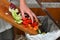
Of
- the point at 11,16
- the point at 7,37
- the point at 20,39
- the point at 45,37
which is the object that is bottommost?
the point at 20,39

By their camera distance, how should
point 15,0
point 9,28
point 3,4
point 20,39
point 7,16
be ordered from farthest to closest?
point 20,39 → point 15,0 → point 9,28 → point 3,4 → point 7,16

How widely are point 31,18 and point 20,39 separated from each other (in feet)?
2.47

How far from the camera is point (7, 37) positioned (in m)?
1.41

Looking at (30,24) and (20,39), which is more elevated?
(30,24)

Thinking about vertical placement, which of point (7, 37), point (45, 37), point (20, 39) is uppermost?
point (45, 37)

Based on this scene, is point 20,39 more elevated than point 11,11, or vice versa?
point 11,11

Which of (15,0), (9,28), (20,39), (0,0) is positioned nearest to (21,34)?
(20,39)

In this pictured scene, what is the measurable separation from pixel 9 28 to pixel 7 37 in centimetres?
11

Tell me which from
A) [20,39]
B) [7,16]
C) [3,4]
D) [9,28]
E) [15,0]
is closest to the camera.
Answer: [7,16]

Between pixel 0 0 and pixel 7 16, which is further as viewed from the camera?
pixel 0 0

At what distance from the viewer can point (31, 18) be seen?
1.04 metres

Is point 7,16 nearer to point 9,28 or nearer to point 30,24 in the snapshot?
point 30,24

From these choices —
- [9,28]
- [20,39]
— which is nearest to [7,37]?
[9,28]

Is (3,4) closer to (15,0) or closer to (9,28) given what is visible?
(9,28)
